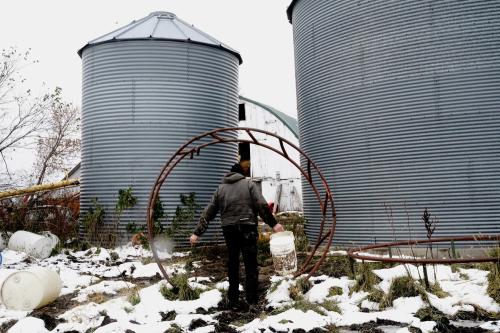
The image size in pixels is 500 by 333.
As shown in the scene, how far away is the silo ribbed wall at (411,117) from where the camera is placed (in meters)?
7.08

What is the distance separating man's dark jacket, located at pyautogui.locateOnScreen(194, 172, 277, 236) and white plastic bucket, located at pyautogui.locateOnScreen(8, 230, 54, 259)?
488cm

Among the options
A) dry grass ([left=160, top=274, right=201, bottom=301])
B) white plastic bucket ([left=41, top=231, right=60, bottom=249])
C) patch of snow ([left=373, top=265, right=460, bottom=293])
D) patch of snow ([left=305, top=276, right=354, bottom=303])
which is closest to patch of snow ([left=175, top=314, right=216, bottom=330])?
dry grass ([left=160, top=274, right=201, bottom=301])

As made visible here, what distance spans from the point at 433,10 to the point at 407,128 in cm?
224

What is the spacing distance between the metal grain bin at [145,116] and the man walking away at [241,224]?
4245 mm

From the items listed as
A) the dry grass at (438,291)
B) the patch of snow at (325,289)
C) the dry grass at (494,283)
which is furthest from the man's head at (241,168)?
the dry grass at (494,283)

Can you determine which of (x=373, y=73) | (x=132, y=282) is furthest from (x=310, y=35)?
(x=132, y=282)

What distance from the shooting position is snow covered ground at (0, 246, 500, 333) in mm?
4297

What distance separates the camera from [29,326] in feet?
14.6

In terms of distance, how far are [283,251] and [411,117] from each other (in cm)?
358

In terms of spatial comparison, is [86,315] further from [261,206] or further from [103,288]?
[261,206]

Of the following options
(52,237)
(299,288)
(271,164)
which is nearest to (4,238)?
(52,237)

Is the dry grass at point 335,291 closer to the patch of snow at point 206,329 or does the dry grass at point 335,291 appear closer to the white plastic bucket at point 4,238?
the patch of snow at point 206,329

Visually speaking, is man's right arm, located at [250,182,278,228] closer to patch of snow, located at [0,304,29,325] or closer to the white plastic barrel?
the white plastic barrel

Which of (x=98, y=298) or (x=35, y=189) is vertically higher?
(x=35, y=189)
